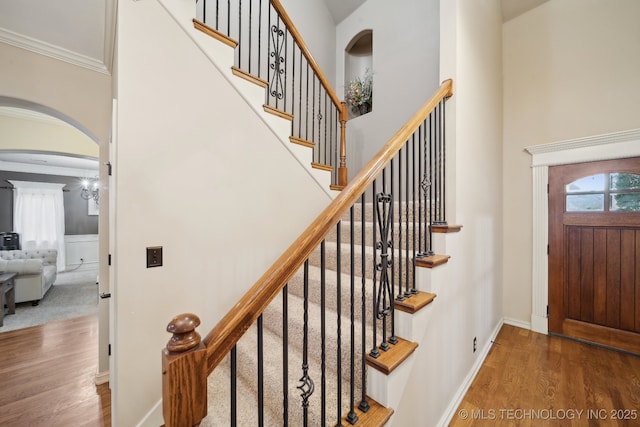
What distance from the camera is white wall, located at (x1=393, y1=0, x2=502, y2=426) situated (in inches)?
57.6

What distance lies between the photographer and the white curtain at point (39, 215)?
260 inches

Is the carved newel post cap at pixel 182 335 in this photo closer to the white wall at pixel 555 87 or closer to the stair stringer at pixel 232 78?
the stair stringer at pixel 232 78

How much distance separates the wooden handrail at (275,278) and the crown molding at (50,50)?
2.89 m

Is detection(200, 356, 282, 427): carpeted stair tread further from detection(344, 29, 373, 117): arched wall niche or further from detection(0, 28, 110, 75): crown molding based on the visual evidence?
detection(344, 29, 373, 117): arched wall niche

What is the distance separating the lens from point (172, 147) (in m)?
1.60

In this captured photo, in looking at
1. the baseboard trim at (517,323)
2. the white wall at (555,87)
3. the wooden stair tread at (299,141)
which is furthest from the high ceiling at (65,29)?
the baseboard trim at (517,323)

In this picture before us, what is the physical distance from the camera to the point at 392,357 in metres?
1.15

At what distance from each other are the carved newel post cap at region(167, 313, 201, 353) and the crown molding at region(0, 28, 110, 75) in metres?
2.95

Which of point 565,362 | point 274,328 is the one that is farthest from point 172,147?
point 565,362

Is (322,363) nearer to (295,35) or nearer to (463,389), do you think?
(463,389)

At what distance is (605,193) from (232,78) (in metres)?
3.86

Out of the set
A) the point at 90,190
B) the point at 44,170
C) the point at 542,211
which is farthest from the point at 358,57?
the point at 44,170

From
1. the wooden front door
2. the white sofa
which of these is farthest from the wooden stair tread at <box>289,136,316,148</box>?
the white sofa

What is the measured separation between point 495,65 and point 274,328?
370 centimetres
